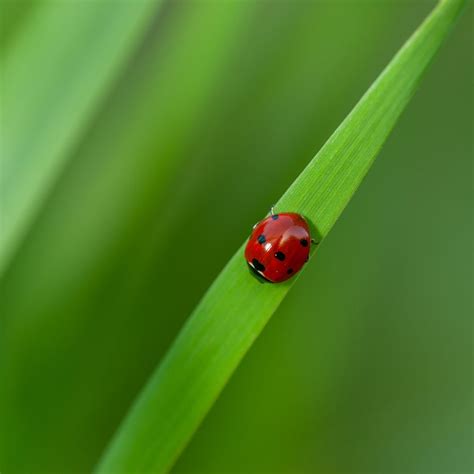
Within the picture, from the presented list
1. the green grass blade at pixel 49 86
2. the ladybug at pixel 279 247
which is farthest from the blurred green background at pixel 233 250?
the ladybug at pixel 279 247

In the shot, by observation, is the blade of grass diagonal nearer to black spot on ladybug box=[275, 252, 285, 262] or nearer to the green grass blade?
black spot on ladybug box=[275, 252, 285, 262]

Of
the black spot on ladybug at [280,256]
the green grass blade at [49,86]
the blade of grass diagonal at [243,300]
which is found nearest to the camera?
the blade of grass diagonal at [243,300]

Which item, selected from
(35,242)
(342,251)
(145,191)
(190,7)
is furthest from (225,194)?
(190,7)

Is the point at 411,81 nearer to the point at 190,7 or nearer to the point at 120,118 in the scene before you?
the point at 120,118

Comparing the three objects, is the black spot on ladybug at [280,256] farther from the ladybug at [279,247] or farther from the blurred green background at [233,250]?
the blurred green background at [233,250]

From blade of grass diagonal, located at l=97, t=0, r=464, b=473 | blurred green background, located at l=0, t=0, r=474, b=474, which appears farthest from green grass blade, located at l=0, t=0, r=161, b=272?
blade of grass diagonal, located at l=97, t=0, r=464, b=473

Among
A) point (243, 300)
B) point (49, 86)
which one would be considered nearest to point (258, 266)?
point (243, 300)

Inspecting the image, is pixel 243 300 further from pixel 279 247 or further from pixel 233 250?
pixel 233 250
